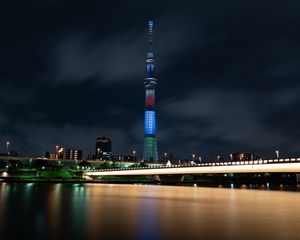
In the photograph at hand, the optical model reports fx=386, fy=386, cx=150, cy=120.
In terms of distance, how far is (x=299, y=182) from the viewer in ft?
319

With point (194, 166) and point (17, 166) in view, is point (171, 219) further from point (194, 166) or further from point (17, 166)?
point (17, 166)

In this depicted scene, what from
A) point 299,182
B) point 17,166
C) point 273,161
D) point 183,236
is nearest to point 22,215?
point 183,236

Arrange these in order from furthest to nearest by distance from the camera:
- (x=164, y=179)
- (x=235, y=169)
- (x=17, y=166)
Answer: (x=17, y=166), (x=164, y=179), (x=235, y=169)

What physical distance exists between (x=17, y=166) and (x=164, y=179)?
71.6 meters

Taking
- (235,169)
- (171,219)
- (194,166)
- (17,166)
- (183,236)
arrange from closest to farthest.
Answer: (183,236) < (171,219) < (235,169) < (194,166) < (17,166)

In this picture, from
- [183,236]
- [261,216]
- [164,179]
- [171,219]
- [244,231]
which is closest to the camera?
[183,236]

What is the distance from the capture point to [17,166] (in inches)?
6964

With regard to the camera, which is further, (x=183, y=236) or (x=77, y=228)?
(x=77, y=228)

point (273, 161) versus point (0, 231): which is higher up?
point (273, 161)

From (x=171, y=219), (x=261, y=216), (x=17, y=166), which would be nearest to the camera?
(x=171, y=219)

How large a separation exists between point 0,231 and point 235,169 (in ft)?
258

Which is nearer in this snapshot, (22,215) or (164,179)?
(22,215)

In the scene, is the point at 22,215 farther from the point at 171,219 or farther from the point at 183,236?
the point at 183,236

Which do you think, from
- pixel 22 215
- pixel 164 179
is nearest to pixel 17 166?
pixel 164 179
